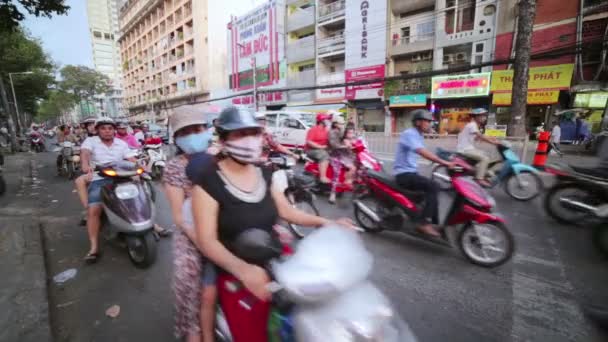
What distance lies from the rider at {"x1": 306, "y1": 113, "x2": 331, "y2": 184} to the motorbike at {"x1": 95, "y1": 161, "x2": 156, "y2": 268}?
3.22m

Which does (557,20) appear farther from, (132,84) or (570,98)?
(132,84)

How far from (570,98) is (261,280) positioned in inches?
729

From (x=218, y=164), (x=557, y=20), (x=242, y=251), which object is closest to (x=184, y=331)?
(x=242, y=251)

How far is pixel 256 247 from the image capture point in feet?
4.15

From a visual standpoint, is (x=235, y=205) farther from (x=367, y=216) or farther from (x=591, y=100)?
(x=591, y=100)

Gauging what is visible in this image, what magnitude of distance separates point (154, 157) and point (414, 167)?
715cm

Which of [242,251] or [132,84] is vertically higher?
[132,84]

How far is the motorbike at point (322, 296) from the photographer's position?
969 millimetres

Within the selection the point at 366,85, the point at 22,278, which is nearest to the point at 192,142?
the point at 22,278

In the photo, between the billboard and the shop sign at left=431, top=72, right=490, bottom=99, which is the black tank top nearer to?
the shop sign at left=431, top=72, right=490, bottom=99

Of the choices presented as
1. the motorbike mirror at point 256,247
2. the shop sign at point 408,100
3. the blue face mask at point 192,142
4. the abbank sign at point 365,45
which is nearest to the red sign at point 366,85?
the abbank sign at point 365,45

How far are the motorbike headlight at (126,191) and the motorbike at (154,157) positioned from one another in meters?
4.86

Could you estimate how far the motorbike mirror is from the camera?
1.26 meters

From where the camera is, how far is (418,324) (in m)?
2.21
